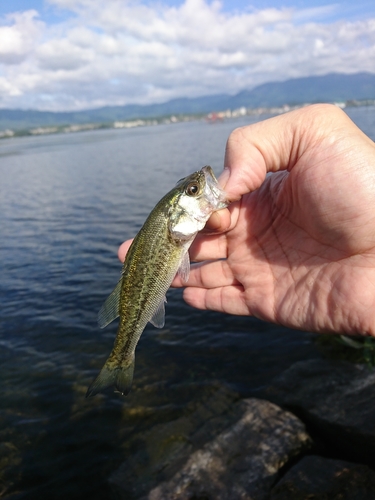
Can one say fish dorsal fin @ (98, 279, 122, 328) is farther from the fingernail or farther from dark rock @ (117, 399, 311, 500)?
dark rock @ (117, 399, 311, 500)

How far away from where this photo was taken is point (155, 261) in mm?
5207

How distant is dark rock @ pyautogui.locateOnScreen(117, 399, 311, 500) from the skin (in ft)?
11.4

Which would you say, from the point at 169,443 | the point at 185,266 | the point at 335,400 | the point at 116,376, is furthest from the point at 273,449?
the point at 185,266

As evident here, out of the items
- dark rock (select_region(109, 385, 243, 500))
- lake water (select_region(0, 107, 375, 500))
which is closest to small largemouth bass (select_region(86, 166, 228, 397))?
dark rock (select_region(109, 385, 243, 500))

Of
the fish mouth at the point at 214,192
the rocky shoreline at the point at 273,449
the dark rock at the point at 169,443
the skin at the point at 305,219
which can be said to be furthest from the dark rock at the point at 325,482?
the fish mouth at the point at 214,192

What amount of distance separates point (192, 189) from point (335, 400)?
22.1 feet

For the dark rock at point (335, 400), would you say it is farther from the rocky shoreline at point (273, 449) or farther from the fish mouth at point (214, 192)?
the fish mouth at point (214, 192)

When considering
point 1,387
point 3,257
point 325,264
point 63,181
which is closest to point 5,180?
point 63,181

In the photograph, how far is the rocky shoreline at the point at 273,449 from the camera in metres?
6.85

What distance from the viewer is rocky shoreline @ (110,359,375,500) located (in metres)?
6.85

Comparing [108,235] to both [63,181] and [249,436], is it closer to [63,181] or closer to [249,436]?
[249,436]

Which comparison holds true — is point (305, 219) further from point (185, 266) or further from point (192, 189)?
point (185, 266)

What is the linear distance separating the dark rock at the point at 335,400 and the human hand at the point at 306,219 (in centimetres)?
385

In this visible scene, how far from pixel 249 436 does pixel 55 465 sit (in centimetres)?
508
